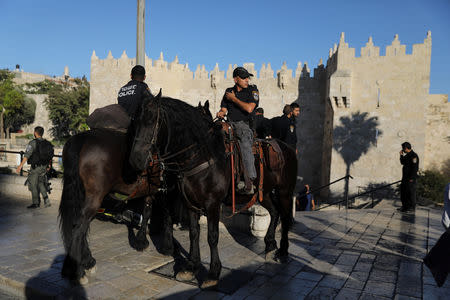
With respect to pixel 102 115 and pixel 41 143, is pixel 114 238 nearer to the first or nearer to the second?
pixel 102 115

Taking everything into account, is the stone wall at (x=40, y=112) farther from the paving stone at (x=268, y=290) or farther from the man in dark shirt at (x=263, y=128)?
the paving stone at (x=268, y=290)

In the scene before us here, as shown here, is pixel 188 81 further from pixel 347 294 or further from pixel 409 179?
pixel 347 294

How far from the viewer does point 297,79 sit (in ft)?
85.7

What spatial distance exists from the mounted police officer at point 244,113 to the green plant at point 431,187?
46.9 ft

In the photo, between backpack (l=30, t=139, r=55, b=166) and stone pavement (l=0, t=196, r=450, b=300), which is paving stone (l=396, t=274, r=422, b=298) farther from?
backpack (l=30, t=139, r=55, b=166)

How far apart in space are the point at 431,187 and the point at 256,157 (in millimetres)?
15122

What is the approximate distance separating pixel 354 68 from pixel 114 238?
1933 centimetres

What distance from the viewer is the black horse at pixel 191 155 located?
3.21m

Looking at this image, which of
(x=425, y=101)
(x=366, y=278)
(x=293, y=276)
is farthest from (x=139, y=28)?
(x=425, y=101)

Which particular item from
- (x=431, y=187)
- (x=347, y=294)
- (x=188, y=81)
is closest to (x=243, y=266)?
(x=347, y=294)

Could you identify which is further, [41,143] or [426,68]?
[426,68]

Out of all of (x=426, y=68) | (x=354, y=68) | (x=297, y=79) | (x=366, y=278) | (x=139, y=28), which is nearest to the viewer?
(x=366, y=278)

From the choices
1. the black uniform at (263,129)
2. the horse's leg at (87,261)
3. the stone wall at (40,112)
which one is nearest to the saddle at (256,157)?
the black uniform at (263,129)

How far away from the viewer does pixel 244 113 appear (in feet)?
14.9
